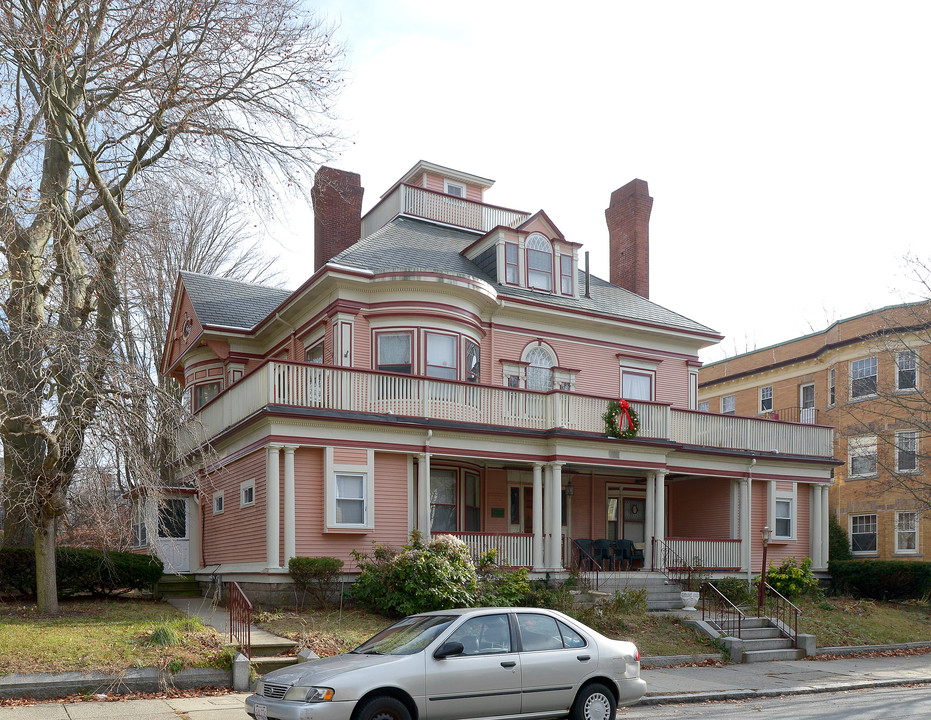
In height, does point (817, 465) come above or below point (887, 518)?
above

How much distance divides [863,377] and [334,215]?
832 inches

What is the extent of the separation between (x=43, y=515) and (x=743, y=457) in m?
18.0

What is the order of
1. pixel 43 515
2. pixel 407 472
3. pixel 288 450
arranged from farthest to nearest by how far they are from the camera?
pixel 407 472, pixel 288 450, pixel 43 515

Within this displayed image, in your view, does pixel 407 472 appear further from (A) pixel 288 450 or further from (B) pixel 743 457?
(B) pixel 743 457

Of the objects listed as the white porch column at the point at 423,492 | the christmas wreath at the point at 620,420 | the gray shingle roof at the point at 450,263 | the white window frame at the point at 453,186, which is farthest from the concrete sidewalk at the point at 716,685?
the white window frame at the point at 453,186

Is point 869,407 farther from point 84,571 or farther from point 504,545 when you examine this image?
point 84,571

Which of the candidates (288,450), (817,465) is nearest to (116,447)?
(288,450)

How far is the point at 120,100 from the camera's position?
62.7 feet

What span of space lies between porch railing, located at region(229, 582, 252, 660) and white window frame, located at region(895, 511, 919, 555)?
25441mm

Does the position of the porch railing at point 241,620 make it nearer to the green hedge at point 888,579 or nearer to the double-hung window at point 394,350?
the double-hung window at point 394,350

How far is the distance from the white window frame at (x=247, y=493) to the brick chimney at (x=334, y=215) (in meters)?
8.91

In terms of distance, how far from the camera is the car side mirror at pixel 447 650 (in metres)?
9.48

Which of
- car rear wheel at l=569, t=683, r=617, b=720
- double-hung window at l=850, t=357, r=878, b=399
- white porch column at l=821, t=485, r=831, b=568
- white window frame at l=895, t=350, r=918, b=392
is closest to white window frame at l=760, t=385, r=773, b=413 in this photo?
double-hung window at l=850, t=357, r=878, b=399

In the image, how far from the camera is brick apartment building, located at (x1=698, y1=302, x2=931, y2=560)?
29844 mm
